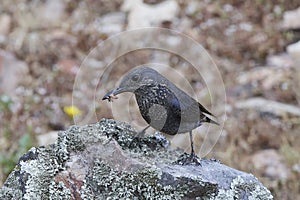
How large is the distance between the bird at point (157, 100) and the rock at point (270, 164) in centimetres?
279

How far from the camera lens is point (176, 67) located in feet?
26.1

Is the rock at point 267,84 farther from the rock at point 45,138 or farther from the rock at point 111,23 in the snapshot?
the rock at point 45,138

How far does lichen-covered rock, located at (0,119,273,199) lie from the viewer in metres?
3.19

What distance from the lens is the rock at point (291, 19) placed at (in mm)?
8641

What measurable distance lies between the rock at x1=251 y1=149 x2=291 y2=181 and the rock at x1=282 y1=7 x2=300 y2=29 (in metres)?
2.59

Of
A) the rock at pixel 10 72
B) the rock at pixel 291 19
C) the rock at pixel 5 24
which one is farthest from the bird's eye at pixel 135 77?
the rock at pixel 5 24

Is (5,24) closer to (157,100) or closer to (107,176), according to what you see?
(157,100)

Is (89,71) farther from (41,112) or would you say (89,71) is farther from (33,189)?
(33,189)

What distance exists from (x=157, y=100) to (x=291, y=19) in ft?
18.5

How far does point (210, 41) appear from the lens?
858 cm

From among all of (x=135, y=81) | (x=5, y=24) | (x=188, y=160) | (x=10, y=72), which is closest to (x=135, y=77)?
(x=135, y=81)

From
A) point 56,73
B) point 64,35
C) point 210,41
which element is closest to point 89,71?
point 56,73

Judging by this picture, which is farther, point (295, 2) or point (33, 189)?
point (295, 2)

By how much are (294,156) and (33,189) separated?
12.3 ft
